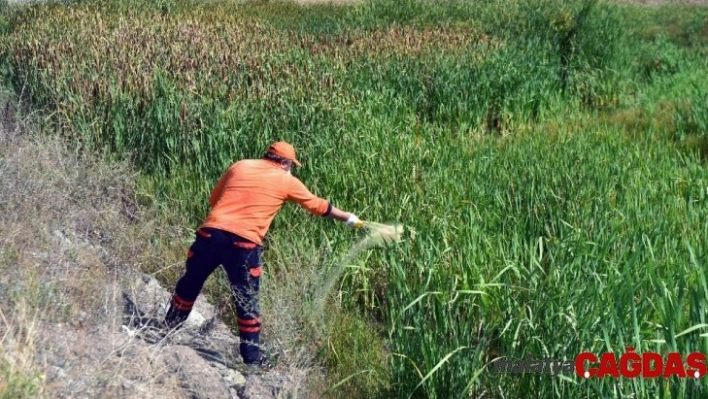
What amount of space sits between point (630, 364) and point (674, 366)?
189mm

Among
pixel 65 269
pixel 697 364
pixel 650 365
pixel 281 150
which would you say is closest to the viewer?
pixel 697 364

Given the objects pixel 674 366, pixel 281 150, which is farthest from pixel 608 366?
pixel 281 150

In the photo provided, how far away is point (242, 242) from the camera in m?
4.65

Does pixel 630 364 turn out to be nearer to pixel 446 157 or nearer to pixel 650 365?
pixel 650 365

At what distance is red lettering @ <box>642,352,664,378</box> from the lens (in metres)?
3.12

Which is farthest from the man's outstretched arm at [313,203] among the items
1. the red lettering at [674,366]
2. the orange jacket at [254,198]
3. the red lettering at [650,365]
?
the red lettering at [674,366]

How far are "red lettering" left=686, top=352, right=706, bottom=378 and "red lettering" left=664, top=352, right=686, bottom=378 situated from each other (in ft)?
0.10

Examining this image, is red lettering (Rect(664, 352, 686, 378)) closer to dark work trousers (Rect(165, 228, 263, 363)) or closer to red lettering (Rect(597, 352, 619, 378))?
red lettering (Rect(597, 352, 619, 378))

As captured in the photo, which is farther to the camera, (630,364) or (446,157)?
(446,157)

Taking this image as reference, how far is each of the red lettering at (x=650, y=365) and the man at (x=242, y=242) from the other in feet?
7.26

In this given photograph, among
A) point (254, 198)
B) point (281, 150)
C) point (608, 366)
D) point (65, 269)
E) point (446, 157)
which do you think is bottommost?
point (446, 157)

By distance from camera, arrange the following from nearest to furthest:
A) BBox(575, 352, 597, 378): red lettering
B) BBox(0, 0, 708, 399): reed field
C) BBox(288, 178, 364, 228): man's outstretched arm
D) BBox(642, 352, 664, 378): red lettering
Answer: BBox(642, 352, 664, 378): red lettering → BBox(575, 352, 597, 378): red lettering → BBox(0, 0, 708, 399): reed field → BBox(288, 178, 364, 228): man's outstretched arm

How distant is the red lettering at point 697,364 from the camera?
2.97 m

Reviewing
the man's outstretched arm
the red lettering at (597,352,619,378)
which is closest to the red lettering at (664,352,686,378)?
the red lettering at (597,352,619,378)
